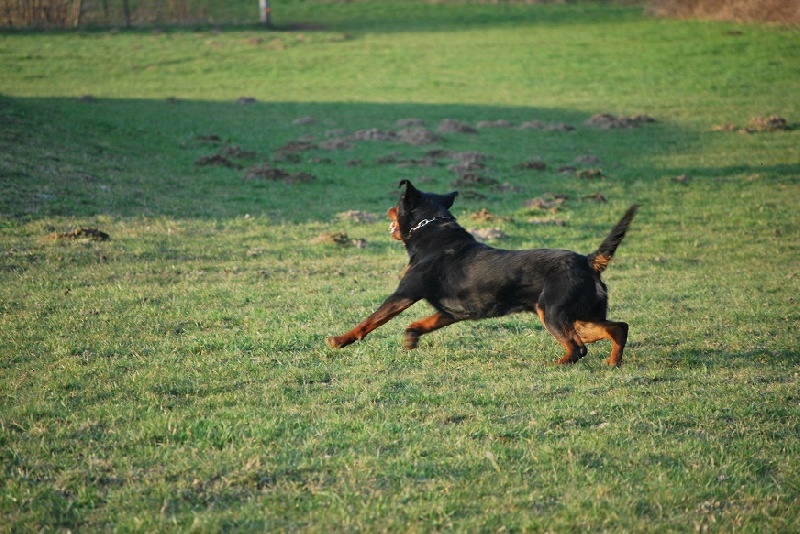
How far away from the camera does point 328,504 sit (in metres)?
4.35

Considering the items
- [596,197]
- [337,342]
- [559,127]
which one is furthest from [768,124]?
[337,342]

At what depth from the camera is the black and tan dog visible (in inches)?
277

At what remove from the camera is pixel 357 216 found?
1499 cm

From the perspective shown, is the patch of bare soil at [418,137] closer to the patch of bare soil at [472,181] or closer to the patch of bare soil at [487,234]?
the patch of bare soil at [472,181]

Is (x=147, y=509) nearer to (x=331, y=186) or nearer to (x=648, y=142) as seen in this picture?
(x=331, y=186)

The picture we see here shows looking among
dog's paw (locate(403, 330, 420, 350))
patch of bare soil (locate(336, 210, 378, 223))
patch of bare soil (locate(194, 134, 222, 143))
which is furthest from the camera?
patch of bare soil (locate(194, 134, 222, 143))

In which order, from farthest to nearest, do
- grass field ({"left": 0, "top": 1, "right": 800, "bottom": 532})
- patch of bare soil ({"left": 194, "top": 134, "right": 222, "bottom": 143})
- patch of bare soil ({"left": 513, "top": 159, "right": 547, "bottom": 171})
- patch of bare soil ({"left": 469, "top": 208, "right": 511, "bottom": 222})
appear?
patch of bare soil ({"left": 194, "top": 134, "right": 222, "bottom": 143})
patch of bare soil ({"left": 513, "top": 159, "right": 547, "bottom": 171})
patch of bare soil ({"left": 469, "top": 208, "right": 511, "bottom": 222})
grass field ({"left": 0, "top": 1, "right": 800, "bottom": 532})

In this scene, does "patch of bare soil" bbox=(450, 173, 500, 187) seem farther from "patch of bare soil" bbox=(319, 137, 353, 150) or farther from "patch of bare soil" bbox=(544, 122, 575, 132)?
"patch of bare soil" bbox=(544, 122, 575, 132)

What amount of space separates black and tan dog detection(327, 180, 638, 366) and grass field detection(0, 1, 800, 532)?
0.30 metres

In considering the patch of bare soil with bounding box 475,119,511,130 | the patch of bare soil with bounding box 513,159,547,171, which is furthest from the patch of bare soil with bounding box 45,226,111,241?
the patch of bare soil with bounding box 475,119,511,130

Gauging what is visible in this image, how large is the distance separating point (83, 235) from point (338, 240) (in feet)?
13.2

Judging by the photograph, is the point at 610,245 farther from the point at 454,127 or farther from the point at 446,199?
the point at 454,127

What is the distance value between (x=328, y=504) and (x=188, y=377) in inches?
101

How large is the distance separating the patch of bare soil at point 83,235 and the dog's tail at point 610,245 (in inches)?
325
